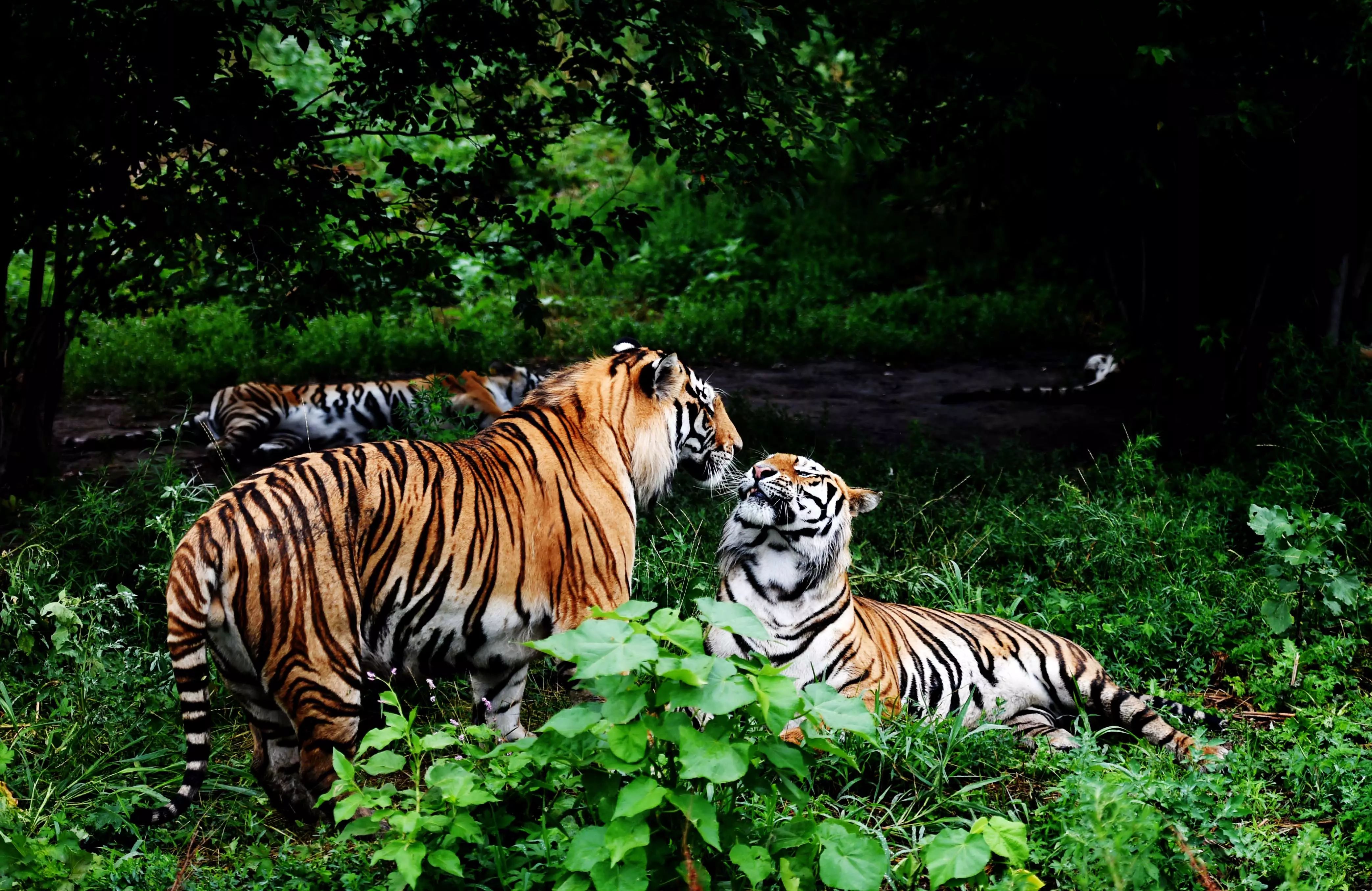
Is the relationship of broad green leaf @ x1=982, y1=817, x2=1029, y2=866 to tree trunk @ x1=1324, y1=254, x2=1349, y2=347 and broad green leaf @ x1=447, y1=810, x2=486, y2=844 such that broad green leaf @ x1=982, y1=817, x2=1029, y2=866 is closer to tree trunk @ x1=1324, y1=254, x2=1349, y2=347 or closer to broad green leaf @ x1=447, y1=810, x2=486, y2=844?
broad green leaf @ x1=447, y1=810, x2=486, y2=844

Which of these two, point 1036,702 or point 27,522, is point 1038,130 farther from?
point 27,522

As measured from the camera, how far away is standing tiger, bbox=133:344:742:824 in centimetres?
328

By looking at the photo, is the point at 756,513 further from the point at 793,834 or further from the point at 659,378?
the point at 793,834

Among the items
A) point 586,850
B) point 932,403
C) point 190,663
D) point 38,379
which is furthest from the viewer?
point 932,403

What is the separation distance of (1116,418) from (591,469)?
4586mm

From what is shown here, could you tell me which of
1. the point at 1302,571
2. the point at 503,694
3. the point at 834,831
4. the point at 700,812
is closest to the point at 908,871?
the point at 834,831

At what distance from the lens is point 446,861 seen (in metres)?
2.67

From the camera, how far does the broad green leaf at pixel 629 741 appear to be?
2.55 m

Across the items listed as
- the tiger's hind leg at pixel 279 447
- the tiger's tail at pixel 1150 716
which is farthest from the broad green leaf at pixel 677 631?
the tiger's hind leg at pixel 279 447

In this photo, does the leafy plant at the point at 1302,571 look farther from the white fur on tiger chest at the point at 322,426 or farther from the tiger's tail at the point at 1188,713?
the white fur on tiger chest at the point at 322,426

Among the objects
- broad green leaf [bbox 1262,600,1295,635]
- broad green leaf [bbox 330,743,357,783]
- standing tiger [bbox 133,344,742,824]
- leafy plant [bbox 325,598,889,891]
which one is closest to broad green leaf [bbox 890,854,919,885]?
leafy plant [bbox 325,598,889,891]

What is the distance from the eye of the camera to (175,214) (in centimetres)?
475

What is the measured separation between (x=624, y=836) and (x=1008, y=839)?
883 mm

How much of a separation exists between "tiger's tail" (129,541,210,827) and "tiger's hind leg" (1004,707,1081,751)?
2439 mm
